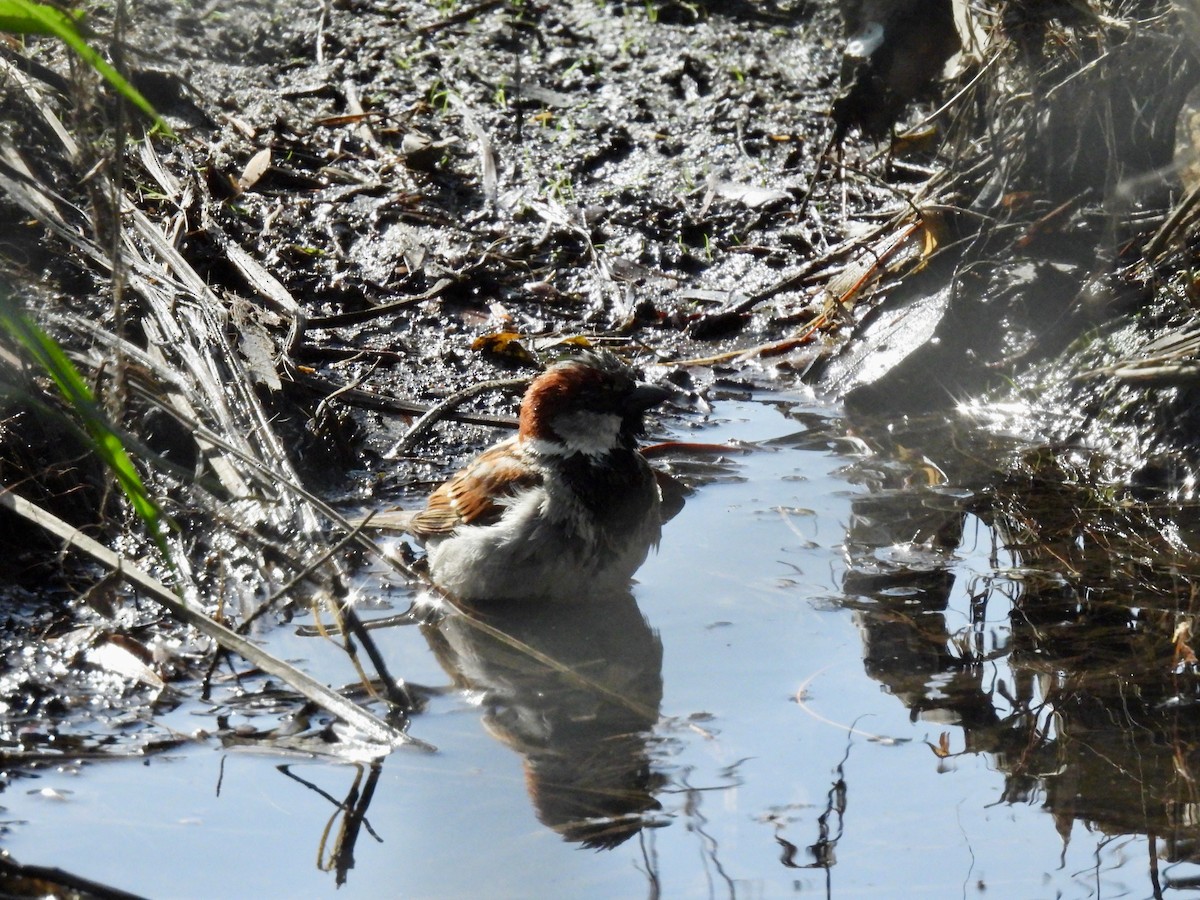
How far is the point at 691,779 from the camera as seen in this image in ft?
10.5

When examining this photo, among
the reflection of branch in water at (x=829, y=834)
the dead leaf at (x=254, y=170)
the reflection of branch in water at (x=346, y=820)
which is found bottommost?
the reflection of branch in water at (x=829, y=834)

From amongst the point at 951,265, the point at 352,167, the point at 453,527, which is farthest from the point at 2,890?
the point at 352,167

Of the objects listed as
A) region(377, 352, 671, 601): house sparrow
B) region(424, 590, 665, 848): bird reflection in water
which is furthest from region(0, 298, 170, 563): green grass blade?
region(377, 352, 671, 601): house sparrow

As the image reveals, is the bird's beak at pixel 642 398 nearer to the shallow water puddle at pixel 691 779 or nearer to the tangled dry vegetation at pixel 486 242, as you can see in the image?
the shallow water puddle at pixel 691 779

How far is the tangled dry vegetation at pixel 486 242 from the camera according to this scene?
4.11 metres

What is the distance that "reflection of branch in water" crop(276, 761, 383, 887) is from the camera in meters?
2.85

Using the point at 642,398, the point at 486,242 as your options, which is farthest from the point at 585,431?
the point at 486,242

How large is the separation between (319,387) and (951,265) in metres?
2.99

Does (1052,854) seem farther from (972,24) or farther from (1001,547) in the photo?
(972,24)

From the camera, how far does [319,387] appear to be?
5.39 metres

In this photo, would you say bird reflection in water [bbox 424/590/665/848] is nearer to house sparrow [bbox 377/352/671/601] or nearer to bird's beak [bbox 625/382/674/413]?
house sparrow [bbox 377/352/671/601]

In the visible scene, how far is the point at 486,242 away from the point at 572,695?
3669 millimetres

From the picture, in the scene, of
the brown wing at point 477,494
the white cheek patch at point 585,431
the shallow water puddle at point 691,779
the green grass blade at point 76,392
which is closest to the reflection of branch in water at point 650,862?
the shallow water puddle at point 691,779

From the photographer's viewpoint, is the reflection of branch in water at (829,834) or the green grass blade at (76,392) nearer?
the green grass blade at (76,392)
